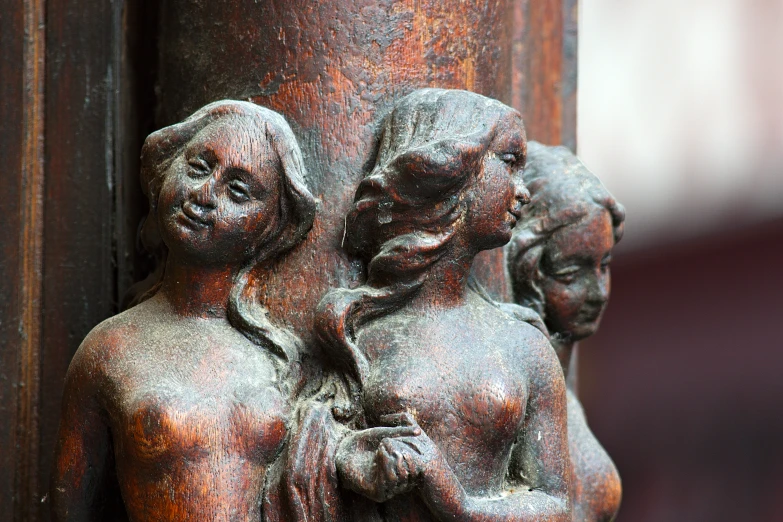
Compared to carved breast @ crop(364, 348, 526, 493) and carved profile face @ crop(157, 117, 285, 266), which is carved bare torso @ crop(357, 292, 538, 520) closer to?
carved breast @ crop(364, 348, 526, 493)

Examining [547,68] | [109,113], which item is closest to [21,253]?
[109,113]

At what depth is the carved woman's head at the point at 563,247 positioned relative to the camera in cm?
198

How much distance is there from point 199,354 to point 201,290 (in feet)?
0.33

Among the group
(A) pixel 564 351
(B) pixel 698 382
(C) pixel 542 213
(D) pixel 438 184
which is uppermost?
(D) pixel 438 184

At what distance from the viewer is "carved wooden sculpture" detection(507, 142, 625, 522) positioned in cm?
199

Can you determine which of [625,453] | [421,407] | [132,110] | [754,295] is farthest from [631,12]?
[421,407]

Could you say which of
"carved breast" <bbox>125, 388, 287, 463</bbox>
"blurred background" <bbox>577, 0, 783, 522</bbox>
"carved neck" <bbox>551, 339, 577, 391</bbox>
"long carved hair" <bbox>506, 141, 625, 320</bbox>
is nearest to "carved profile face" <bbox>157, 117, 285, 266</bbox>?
"carved breast" <bbox>125, 388, 287, 463</bbox>

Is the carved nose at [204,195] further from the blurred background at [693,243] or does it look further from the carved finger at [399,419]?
the blurred background at [693,243]

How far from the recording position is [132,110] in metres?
2.04

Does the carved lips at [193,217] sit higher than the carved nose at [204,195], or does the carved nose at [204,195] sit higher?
the carved nose at [204,195]

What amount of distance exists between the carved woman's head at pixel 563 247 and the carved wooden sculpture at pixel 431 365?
24cm

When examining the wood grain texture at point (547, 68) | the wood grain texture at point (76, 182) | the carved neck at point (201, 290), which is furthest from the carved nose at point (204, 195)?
the wood grain texture at point (547, 68)

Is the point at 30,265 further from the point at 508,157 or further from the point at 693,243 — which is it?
the point at 693,243

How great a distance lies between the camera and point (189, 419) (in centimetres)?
159
